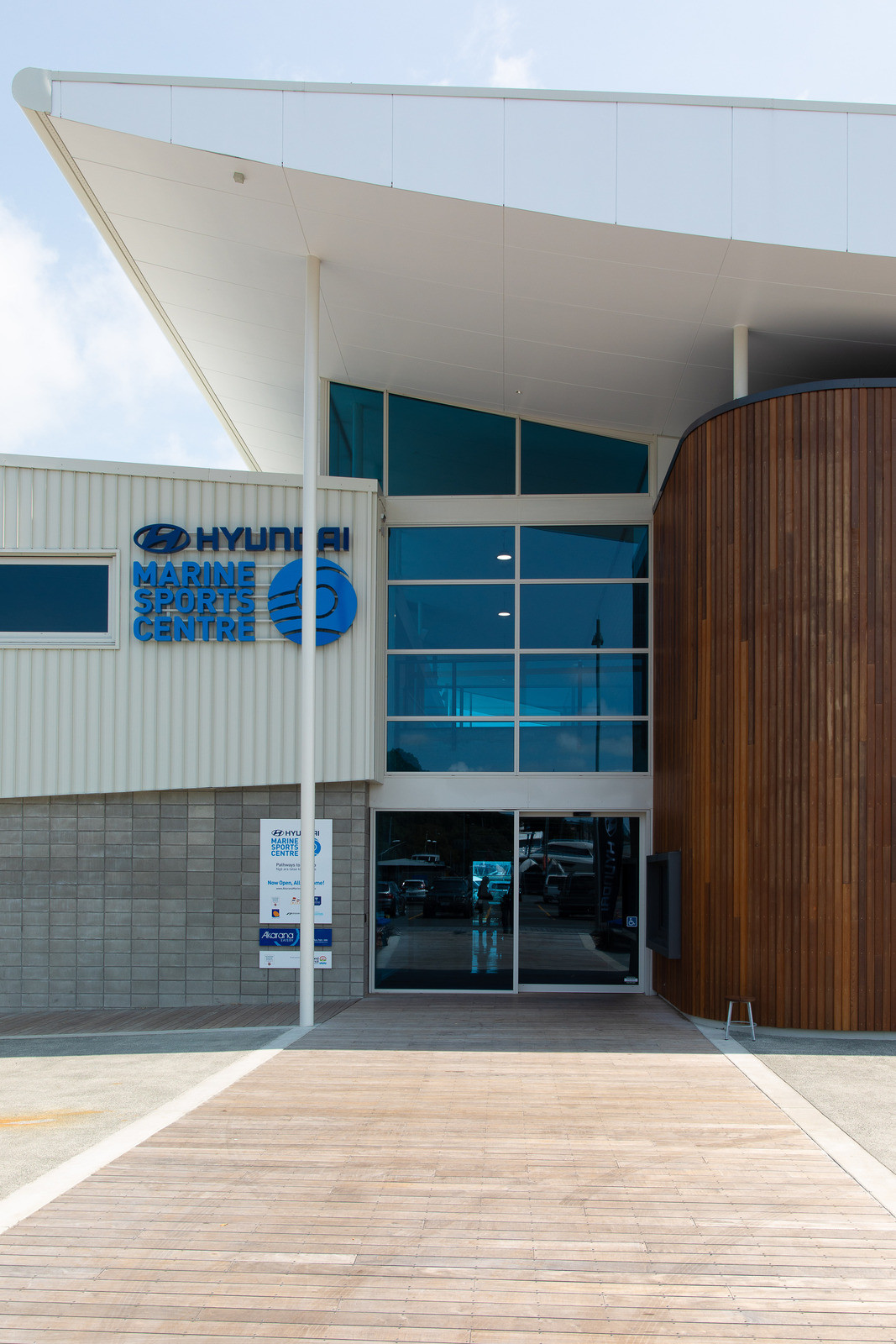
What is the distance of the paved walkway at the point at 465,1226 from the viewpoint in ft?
12.3

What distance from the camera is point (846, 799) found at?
8.25 m

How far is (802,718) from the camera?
8.38m

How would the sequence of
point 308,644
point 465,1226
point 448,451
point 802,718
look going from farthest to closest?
point 448,451, point 308,644, point 802,718, point 465,1226

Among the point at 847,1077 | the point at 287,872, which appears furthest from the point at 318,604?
the point at 847,1077

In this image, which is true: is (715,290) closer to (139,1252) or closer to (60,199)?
(60,199)

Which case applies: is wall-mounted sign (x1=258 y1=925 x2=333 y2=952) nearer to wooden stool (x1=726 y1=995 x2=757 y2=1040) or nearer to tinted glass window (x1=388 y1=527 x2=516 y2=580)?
tinted glass window (x1=388 y1=527 x2=516 y2=580)

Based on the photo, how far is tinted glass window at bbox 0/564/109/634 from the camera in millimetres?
10984

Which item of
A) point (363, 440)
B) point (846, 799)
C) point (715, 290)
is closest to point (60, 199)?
point (363, 440)

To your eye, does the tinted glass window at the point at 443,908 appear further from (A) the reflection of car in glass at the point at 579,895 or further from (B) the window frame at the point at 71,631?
(B) the window frame at the point at 71,631

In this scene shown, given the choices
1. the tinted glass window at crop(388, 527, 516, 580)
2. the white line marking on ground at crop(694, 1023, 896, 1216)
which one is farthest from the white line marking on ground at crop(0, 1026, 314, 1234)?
the tinted glass window at crop(388, 527, 516, 580)

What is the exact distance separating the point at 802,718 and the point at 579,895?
13.2ft

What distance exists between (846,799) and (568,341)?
5.10m

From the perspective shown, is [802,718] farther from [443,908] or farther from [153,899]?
[153,899]

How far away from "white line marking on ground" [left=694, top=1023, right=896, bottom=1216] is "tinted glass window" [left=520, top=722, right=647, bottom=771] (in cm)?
386
